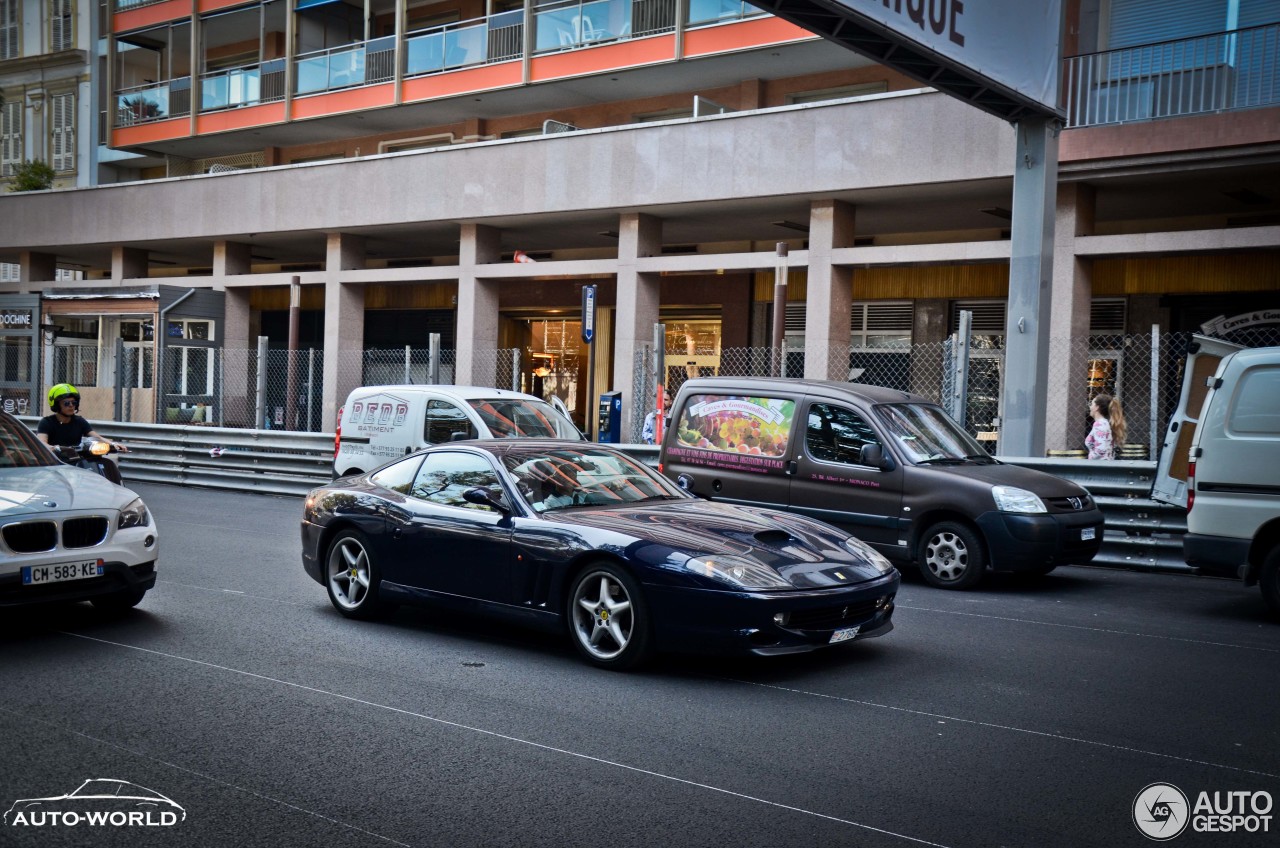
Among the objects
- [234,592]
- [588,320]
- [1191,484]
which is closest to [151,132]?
[588,320]

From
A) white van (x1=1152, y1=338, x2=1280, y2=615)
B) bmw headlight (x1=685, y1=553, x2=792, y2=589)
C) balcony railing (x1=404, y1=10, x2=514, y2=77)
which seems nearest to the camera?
bmw headlight (x1=685, y1=553, x2=792, y2=589)

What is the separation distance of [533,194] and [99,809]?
67.8 ft

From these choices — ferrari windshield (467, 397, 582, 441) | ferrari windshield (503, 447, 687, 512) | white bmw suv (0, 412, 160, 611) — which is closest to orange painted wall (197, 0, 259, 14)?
ferrari windshield (467, 397, 582, 441)

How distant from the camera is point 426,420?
1362 centimetres

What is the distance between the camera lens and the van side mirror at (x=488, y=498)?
749 cm

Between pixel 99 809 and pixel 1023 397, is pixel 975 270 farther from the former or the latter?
pixel 99 809

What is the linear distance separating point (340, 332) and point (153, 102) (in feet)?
42.1

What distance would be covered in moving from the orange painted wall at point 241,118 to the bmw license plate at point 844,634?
28.5 metres

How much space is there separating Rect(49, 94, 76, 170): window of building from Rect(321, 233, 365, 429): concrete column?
647 inches

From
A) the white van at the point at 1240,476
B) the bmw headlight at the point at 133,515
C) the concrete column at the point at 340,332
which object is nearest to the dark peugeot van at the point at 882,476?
the white van at the point at 1240,476

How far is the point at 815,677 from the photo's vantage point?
6809 millimetres

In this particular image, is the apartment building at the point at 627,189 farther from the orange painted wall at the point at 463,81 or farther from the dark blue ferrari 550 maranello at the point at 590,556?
the dark blue ferrari 550 maranello at the point at 590,556

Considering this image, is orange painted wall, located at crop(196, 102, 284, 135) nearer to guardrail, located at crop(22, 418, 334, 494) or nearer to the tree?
the tree

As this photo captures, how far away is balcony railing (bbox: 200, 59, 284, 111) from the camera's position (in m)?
32.2
